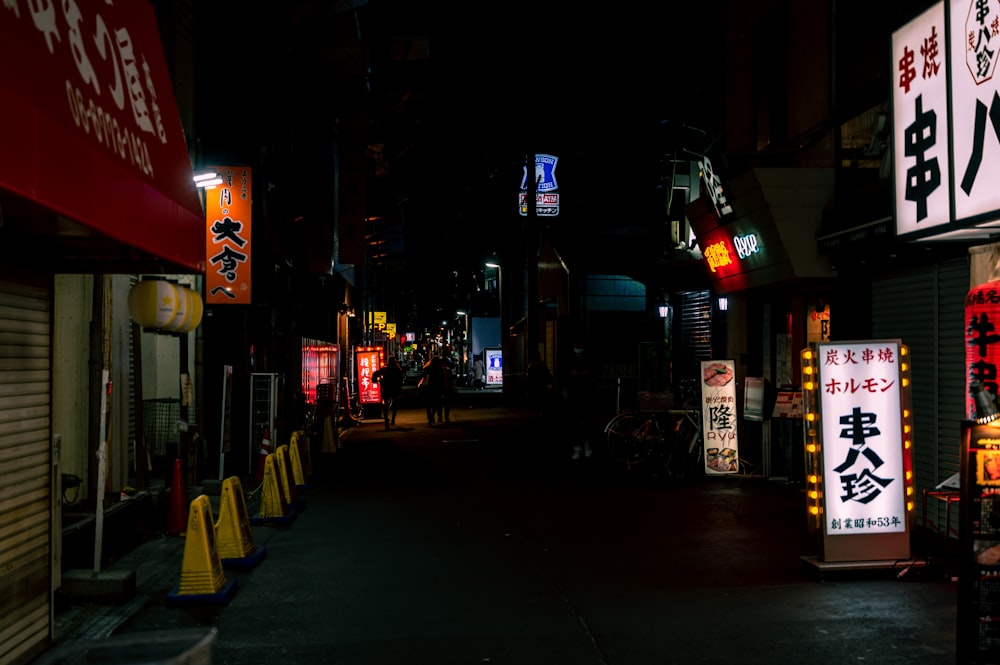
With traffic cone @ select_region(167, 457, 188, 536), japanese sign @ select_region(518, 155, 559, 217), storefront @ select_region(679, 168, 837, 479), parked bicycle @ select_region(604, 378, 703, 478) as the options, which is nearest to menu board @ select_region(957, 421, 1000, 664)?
storefront @ select_region(679, 168, 837, 479)

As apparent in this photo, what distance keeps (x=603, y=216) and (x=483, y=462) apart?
657 inches

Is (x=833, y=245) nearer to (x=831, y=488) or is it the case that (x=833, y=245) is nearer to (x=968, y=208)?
(x=831, y=488)

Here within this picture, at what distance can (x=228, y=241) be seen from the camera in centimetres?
1455

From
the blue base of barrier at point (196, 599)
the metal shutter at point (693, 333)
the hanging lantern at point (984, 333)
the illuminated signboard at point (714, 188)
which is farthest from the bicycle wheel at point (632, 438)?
the blue base of barrier at point (196, 599)

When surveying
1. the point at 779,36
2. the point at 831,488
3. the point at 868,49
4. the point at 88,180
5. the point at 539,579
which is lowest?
the point at 539,579

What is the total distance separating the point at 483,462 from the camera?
734 inches

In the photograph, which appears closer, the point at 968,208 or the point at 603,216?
the point at 968,208

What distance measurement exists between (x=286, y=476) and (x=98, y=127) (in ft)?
26.9

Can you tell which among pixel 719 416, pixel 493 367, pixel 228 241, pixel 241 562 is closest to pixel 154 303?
pixel 241 562

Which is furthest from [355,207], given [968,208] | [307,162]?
[968,208]

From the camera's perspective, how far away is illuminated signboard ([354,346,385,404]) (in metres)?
32.6

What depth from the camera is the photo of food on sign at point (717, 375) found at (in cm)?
1591

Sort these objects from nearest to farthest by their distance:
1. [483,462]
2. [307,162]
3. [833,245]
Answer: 1. [833,245]
2. [483,462]
3. [307,162]

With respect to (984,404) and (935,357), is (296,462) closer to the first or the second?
(935,357)
